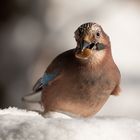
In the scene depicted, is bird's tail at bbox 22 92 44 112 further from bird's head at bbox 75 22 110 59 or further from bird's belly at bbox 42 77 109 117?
bird's head at bbox 75 22 110 59

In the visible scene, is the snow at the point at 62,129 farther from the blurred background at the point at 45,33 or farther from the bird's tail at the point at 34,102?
the blurred background at the point at 45,33

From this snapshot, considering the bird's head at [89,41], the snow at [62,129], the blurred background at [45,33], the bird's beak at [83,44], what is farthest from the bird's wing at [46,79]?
the blurred background at [45,33]

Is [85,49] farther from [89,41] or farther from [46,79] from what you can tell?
[46,79]

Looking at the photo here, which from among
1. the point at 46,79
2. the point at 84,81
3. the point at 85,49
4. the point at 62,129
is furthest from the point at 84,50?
the point at 62,129

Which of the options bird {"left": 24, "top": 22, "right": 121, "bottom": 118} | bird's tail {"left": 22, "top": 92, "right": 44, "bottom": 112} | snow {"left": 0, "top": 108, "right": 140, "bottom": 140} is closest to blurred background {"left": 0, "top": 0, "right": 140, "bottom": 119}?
bird's tail {"left": 22, "top": 92, "right": 44, "bottom": 112}

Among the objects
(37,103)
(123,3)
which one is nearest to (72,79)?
(37,103)

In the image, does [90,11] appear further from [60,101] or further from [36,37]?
[60,101]
